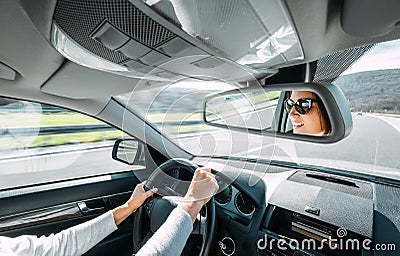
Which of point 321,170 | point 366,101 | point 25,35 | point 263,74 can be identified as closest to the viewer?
point 25,35

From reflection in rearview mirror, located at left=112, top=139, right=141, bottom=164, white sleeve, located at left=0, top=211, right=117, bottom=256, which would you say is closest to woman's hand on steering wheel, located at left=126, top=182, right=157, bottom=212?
white sleeve, located at left=0, top=211, right=117, bottom=256

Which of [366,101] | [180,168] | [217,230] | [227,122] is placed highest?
[366,101]

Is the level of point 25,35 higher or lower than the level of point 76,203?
higher

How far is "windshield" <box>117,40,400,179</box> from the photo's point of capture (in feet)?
5.82

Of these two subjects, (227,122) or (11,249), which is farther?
(227,122)

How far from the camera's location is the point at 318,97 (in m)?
1.29

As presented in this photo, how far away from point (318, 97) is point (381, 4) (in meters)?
0.58

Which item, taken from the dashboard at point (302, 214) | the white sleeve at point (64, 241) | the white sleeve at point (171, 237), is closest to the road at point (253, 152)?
the dashboard at point (302, 214)

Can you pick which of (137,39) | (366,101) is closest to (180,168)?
(137,39)

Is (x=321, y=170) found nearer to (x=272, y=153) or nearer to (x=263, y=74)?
(x=272, y=153)

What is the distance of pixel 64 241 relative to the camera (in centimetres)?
152
